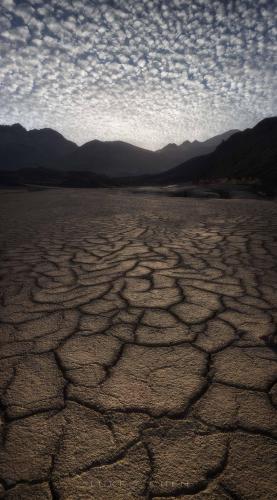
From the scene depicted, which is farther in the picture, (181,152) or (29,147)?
(181,152)

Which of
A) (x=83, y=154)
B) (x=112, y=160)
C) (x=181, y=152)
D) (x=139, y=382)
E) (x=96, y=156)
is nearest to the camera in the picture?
(x=139, y=382)

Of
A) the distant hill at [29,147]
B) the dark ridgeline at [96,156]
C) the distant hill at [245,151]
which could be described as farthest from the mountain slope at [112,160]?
the distant hill at [245,151]

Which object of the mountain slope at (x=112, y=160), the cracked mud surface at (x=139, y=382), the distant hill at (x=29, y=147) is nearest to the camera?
the cracked mud surface at (x=139, y=382)

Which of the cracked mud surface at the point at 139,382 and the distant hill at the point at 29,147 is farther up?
the distant hill at the point at 29,147

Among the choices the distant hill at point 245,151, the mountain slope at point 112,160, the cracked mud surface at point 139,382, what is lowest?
the cracked mud surface at point 139,382

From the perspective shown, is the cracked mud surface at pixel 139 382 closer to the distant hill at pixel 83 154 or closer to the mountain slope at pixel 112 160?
the distant hill at pixel 83 154

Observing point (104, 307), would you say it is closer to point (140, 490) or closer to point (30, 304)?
point (30, 304)

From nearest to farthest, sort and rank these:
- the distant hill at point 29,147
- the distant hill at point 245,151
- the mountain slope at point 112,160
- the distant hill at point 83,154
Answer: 1. the distant hill at point 245,151
2. the mountain slope at point 112,160
3. the distant hill at point 83,154
4. the distant hill at point 29,147

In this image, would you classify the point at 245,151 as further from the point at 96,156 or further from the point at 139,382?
the point at 96,156

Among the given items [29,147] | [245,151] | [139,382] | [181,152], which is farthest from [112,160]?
[139,382]
